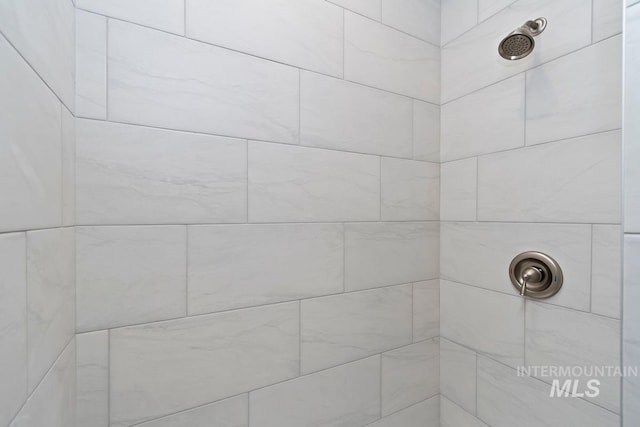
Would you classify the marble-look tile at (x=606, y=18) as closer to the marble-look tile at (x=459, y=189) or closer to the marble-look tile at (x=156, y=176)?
the marble-look tile at (x=459, y=189)

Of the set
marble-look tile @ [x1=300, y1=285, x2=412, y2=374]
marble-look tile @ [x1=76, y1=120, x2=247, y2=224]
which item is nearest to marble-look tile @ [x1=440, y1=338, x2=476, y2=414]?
marble-look tile @ [x1=300, y1=285, x2=412, y2=374]

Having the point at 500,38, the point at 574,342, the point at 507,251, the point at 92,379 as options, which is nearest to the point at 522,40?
the point at 500,38

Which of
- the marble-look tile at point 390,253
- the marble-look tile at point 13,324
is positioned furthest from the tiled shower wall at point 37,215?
the marble-look tile at point 390,253

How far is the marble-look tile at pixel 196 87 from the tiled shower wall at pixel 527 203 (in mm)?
700

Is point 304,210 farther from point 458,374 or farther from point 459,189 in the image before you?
point 458,374

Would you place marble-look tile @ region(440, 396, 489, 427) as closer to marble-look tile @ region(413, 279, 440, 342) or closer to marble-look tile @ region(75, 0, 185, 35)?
marble-look tile @ region(413, 279, 440, 342)

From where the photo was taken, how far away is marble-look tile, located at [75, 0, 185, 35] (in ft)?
2.18

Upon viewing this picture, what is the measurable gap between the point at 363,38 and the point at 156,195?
2.83 ft

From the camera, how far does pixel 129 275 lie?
698 mm

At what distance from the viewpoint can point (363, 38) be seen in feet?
3.36

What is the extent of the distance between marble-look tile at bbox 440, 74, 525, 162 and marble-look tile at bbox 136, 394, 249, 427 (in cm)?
114

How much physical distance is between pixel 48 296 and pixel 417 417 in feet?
4.15

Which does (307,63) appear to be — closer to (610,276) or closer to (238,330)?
(238,330)

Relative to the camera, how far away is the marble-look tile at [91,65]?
0.65 meters
